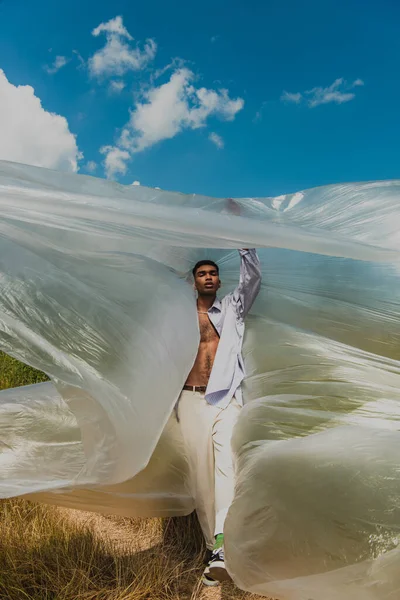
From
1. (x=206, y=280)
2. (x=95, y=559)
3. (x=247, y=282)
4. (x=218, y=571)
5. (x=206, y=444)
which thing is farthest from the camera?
(x=95, y=559)

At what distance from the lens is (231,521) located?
158 cm

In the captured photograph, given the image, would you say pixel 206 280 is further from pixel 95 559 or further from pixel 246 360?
pixel 95 559

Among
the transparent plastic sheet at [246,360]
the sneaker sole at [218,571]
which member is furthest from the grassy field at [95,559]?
the sneaker sole at [218,571]

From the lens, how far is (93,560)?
251 centimetres

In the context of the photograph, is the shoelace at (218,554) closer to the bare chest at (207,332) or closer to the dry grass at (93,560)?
the dry grass at (93,560)

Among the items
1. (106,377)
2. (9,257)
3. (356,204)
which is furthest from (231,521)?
(356,204)

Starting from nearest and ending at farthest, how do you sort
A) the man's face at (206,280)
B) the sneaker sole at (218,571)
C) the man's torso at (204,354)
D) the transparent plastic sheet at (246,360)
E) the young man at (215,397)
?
1. the transparent plastic sheet at (246,360)
2. the sneaker sole at (218,571)
3. the young man at (215,397)
4. the man's torso at (204,354)
5. the man's face at (206,280)

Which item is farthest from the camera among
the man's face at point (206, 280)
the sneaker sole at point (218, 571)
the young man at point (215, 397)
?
the man's face at point (206, 280)

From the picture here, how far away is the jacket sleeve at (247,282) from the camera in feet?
7.48

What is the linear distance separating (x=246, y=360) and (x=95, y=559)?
48.8 inches

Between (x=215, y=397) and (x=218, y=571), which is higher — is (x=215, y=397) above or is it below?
above

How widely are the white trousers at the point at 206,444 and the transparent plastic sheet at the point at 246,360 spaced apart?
0.07 m

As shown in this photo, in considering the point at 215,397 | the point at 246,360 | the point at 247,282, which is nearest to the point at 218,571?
the point at 215,397

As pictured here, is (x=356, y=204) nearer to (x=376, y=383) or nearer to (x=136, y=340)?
(x=376, y=383)
